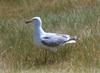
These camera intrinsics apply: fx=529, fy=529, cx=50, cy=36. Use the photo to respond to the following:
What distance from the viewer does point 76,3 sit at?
1720 centimetres

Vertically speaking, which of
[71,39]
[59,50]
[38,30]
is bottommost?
[59,50]

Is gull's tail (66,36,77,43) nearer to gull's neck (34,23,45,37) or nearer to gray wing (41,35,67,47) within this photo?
gray wing (41,35,67,47)

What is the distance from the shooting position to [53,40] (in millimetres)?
11422

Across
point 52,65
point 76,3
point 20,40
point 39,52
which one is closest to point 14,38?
point 20,40

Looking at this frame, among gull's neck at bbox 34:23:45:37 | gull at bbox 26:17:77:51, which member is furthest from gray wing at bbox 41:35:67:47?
gull's neck at bbox 34:23:45:37

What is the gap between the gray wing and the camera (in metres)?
11.4

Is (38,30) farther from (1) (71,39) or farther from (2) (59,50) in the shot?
(1) (71,39)

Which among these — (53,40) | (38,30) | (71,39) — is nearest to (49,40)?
(53,40)

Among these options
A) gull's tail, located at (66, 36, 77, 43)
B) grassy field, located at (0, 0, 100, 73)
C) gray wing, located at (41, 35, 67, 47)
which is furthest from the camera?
gull's tail, located at (66, 36, 77, 43)

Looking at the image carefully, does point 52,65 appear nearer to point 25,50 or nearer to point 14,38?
point 25,50

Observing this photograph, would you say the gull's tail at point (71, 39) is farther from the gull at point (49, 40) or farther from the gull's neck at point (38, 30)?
the gull's neck at point (38, 30)

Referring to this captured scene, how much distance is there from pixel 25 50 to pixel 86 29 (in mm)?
1824

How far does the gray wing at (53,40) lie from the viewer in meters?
11.4

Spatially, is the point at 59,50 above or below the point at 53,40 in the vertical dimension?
below
